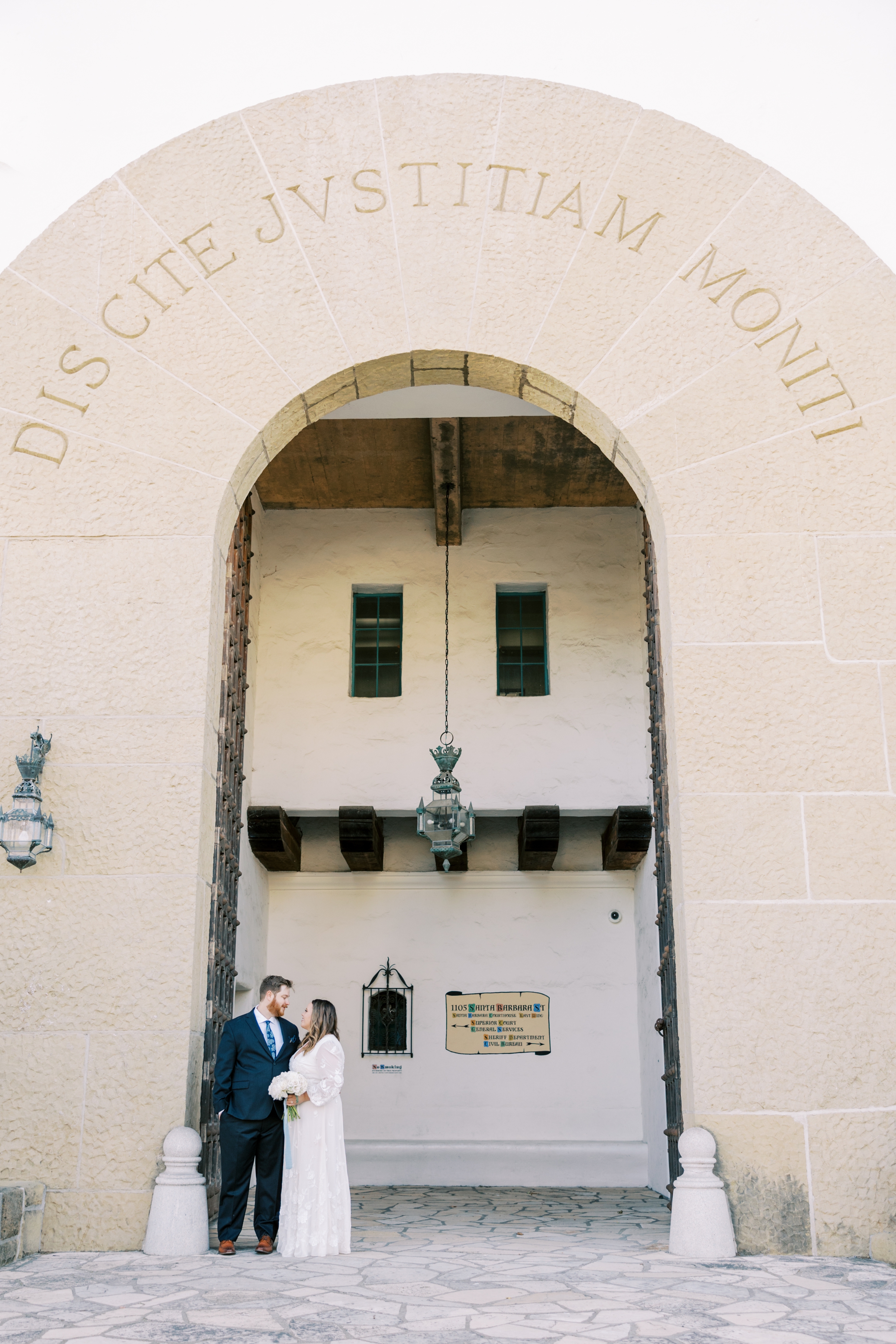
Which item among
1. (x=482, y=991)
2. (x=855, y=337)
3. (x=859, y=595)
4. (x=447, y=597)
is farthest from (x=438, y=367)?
(x=482, y=991)

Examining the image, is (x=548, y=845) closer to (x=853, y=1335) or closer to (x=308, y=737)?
(x=308, y=737)

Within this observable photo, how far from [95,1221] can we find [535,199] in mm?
5186

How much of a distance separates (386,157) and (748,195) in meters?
1.85

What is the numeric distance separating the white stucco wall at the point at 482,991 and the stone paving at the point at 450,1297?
Result: 16.4 feet

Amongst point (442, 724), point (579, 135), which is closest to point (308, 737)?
point (442, 724)

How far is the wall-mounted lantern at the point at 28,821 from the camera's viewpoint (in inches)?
197

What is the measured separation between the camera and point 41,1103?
4879 mm

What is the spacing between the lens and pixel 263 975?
10.8 meters

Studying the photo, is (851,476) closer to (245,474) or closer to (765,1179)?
(245,474)

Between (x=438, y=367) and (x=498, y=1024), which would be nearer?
(x=438, y=367)

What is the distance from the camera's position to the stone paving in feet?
10.9

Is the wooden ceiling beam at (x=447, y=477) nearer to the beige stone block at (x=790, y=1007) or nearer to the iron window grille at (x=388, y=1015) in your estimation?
the iron window grille at (x=388, y=1015)

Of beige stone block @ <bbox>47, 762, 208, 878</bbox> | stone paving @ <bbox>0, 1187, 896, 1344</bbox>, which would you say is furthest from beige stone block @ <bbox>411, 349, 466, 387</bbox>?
stone paving @ <bbox>0, 1187, 896, 1344</bbox>

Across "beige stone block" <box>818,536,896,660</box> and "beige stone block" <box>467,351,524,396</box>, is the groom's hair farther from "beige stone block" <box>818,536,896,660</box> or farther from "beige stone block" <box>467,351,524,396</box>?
"beige stone block" <box>467,351,524,396</box>
